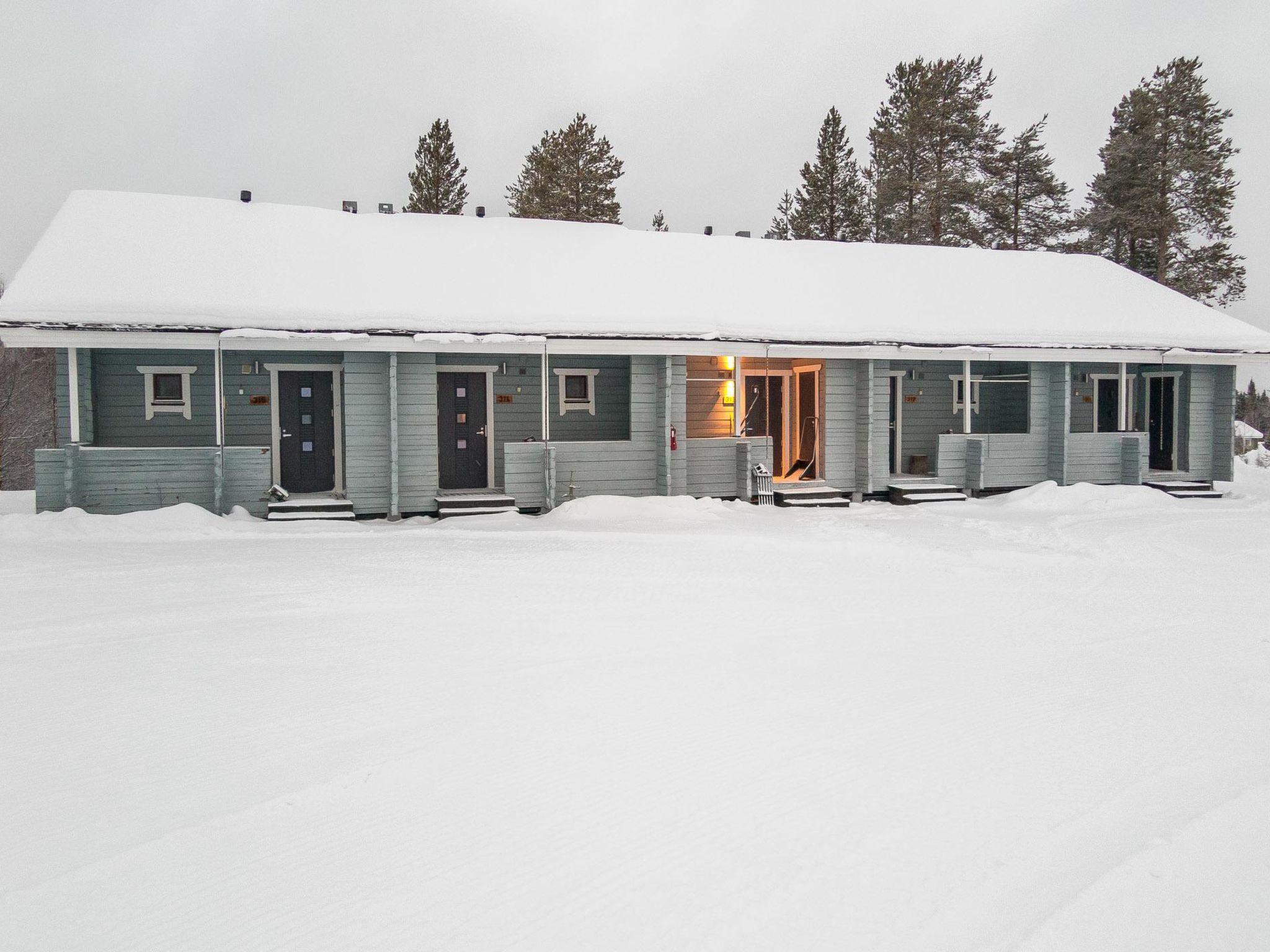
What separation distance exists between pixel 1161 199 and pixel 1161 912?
30395 millimetres

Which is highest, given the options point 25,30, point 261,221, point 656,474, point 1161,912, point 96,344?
point 25,30

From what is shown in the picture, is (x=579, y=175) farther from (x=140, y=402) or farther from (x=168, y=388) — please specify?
(x=140, y=402)

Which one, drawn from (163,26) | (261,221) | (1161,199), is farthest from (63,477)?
(1161,199)

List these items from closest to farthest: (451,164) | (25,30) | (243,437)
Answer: (243,437) → (25,30) → (451,164)

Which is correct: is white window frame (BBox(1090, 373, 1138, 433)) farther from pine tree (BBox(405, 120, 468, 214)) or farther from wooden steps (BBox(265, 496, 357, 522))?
pine tree (BBox(405, 120, 468, 214))

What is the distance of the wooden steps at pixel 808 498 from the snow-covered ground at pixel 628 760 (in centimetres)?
627

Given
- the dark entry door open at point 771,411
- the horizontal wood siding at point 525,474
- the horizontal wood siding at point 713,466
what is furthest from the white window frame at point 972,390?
the horizontal wood siding at point 525,474

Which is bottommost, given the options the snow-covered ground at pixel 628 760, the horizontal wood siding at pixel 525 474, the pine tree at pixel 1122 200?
the snow-covered ground at pixel 628 760

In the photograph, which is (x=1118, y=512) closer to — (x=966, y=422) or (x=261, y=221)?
(x=966, y=422)

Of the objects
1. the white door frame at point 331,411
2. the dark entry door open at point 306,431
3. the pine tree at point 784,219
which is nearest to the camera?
the white door frame at point 331,411

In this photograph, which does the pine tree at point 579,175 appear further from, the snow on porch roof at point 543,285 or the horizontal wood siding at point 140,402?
the horizontal wood siding at point 140,402

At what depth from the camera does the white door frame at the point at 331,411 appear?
1469cm

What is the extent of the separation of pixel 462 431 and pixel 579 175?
64.9 feet

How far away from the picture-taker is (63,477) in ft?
40.5
